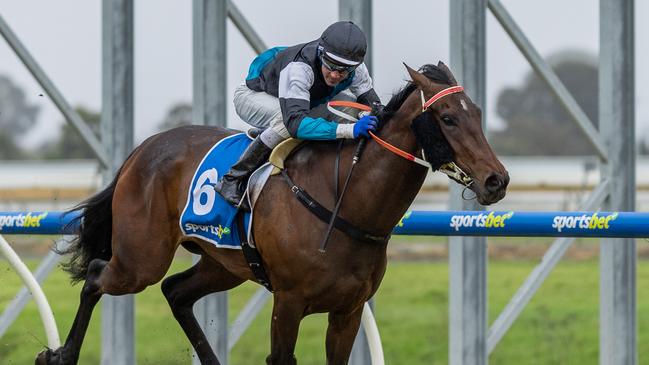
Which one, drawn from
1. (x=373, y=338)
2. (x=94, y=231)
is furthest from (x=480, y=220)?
(x=94, y=231)

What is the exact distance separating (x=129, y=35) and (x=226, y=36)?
49cm

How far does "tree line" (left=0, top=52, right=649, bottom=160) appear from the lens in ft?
38.3

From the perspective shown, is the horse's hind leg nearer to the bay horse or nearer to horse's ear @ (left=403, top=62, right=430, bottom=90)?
the bay horse

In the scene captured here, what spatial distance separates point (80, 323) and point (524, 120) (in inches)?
402

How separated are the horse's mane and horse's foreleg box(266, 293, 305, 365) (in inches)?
28.1

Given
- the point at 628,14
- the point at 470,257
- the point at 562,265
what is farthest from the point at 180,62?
the point at 562,265

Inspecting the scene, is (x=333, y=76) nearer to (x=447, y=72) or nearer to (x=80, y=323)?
(x=447, y=72)

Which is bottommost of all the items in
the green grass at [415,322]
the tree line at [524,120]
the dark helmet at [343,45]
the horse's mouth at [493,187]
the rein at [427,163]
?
the green grass at [415,322]

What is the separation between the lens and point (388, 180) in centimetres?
408

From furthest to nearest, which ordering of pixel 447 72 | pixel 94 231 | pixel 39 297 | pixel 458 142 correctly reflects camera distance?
1. pixel 39 297
2. pixel 94 231
3. pixel 447 72
4. pixel 458 142

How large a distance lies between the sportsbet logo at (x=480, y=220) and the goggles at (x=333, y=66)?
996 millimetres

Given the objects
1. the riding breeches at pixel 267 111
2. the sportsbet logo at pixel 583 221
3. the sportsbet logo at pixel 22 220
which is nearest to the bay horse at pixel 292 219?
the riding breeches at pixel 267 111

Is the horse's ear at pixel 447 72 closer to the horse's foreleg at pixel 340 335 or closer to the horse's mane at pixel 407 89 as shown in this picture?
the horse's mane at pixel 407 89

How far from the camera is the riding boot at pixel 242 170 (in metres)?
4.40
